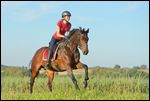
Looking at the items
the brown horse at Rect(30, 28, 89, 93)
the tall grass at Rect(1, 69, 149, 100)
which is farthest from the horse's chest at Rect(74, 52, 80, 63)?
the tall grass at Rect(1, 69, 149, 100)

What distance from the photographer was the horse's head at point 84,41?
13.0m

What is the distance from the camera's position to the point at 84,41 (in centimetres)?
1320

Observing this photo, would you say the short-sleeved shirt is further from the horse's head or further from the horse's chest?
the horse's chest

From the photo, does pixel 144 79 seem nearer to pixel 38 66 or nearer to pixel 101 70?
pixel 38 66

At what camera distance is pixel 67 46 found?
45.1ft

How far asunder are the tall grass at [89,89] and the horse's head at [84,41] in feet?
4.01

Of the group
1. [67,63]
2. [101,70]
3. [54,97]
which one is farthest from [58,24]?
[101,70]

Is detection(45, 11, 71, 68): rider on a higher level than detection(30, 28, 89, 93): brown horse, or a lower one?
higher

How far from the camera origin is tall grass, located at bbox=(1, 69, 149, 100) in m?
10.4

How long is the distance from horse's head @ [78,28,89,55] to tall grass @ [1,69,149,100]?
1221 mm

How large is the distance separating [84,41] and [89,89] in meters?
1.55

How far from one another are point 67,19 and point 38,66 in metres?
2.85

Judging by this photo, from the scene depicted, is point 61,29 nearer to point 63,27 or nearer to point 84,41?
point 63,27

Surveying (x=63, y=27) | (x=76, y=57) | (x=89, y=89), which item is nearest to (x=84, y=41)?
(x=76, y=57)
